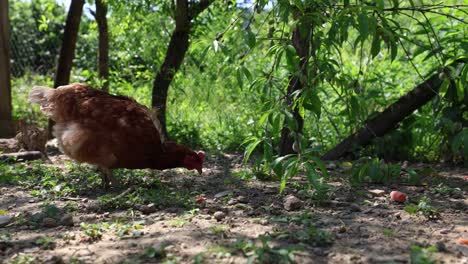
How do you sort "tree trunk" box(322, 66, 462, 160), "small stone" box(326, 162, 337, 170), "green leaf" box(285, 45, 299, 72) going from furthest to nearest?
"tree trunk" box(322, 66, 462, 160) < "small stone" box(326, 162, 337, 170) < "green leaf" box(285, 45, 299, 72)

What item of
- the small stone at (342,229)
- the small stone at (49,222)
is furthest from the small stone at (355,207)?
the small stone at (49,222)

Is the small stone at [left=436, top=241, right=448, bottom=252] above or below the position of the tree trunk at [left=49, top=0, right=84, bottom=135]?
below

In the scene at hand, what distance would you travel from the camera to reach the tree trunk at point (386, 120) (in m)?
5.18

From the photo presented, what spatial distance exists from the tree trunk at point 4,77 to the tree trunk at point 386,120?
391 cm

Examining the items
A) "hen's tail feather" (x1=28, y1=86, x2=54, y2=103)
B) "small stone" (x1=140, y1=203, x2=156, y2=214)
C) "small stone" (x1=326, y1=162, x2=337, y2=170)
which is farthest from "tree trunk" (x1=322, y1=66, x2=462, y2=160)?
"hen's tail feather" (x1=28, y1=86, x2=54, y2=103)

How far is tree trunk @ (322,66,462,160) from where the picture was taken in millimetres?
5184

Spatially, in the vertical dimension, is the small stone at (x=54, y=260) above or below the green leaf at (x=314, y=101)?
below

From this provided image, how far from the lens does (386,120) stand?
533 centimetres

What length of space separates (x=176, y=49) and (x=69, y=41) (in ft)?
5.09

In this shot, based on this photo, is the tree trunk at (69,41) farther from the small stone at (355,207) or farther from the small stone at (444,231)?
the small stone at (444,231)

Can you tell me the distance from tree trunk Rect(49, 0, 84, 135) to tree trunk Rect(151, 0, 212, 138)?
4.24 ft

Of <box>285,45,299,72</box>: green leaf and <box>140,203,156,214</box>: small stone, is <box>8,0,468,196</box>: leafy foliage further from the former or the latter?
<box>140,203,156,214</box>: small stone

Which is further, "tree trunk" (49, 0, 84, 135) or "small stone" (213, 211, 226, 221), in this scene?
"tree trunk" (49, 0, 84, 135)

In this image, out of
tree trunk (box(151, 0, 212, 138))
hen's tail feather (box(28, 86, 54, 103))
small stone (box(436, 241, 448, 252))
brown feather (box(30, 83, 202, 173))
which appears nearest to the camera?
small stone (box(436, 241, 448, 252))
